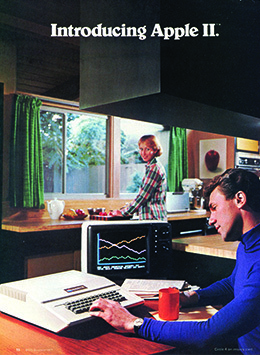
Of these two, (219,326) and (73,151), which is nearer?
(219,326)

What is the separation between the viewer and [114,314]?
111 centimetres

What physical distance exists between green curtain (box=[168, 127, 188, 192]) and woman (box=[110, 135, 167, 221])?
2.25 m

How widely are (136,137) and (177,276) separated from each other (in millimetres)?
3360

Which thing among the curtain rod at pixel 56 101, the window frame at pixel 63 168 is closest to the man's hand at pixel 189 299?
the window frame at pixel 63 168

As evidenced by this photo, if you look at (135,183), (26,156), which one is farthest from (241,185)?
(135,183)

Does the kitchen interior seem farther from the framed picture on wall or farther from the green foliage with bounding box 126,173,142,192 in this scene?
the green foliage with bounding box 126,173,142,192

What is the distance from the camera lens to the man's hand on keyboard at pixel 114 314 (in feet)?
3.56

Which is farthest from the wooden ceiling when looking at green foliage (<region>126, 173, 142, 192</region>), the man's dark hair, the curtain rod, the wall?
the man's dark hair

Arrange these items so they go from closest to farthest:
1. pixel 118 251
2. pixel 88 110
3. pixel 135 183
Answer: pixel 88 110, pixel 118 251, pixel 135 183

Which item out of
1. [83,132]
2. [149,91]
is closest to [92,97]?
[149,91]

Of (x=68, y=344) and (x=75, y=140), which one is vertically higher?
(x=75, y=140)

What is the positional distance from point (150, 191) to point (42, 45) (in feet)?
6.52

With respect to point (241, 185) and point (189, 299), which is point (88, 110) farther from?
point (189, 299)

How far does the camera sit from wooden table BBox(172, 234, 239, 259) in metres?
2.00
